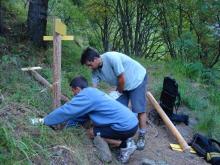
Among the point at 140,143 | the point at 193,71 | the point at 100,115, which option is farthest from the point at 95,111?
the point at 193,71

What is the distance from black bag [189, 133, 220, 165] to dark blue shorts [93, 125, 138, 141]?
141cm

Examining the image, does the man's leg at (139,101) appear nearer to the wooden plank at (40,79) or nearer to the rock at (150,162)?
the rock at (150,162)

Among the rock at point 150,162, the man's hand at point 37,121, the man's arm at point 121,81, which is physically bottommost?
the rock at point 150,162

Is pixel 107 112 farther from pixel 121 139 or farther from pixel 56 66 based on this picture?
pixel 56 66

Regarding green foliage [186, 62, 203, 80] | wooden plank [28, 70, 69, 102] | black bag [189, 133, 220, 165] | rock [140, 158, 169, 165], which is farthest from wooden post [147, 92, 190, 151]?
green foliage [186, 62, 203, 80]

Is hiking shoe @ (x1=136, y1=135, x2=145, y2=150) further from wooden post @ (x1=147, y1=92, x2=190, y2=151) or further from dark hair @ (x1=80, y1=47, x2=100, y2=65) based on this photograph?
dark hair @ (x1=80, y1=47, x2=100, y2=65)

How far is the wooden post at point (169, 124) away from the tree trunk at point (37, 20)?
2850 millimetres

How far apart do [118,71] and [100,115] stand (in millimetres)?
737

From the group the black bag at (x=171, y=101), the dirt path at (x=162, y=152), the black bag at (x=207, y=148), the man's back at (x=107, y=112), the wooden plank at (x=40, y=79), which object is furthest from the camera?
the black bag at (x=171, y=101)

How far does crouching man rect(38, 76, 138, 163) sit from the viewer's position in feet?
17.7

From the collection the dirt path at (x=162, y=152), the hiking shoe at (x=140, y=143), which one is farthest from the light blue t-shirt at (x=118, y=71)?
the dirt path at (x=162, y=152)

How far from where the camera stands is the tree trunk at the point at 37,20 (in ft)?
31.1

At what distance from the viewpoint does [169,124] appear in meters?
7.50

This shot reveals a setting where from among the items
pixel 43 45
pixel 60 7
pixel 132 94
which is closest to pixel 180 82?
pixel 43 45
